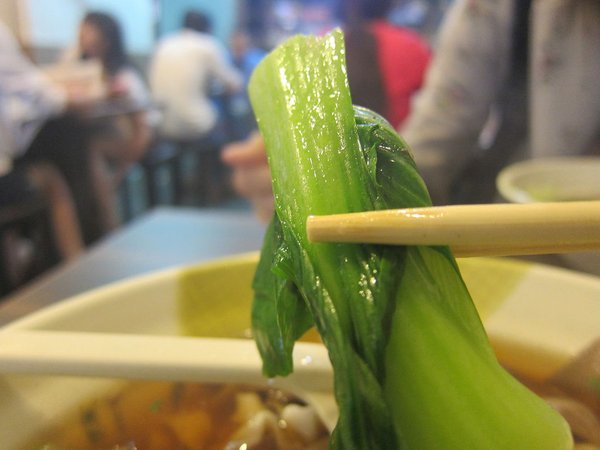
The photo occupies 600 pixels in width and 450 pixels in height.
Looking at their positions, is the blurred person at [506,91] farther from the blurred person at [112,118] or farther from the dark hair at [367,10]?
the blurred person at [112,118]

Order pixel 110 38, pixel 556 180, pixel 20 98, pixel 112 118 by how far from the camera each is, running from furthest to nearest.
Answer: pixel 110 38 → pixel 112 118 → pixel 20 98 → pixel 556 180

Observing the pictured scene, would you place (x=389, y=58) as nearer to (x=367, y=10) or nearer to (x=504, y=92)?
(x=367, y=10)

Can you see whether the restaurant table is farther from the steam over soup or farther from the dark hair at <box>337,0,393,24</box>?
the dark hair at <box>337,0,393,24</box>

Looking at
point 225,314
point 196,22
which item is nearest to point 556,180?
point 225,314

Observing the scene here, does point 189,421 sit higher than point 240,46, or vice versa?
point 240,46

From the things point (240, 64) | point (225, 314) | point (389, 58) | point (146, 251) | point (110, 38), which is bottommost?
point (146, 251)

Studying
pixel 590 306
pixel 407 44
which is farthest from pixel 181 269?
pixel 407 44
